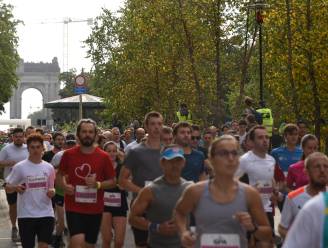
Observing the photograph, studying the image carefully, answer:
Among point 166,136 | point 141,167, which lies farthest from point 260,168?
point 141,167

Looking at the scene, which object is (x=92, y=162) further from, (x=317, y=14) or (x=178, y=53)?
(x=178, y=53)

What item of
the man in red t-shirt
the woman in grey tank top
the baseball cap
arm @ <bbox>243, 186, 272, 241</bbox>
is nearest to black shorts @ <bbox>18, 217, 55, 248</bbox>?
the man in red t-shirt

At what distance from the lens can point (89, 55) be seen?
69938 mm

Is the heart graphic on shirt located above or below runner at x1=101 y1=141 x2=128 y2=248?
above

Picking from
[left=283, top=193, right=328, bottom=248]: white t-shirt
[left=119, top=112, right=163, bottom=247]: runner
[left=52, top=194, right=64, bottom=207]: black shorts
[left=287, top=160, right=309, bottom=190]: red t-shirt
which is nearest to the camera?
[left=283, top=193, right=328, bottom=248]: white t-shirt

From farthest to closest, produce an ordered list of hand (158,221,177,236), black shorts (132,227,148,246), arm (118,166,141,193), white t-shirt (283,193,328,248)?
1. arm (118,166,141,193)
2. black shorts (132,227,148,246)
3. hand (158,221,177,236)
4. white t-shirt (283,193,328,248)

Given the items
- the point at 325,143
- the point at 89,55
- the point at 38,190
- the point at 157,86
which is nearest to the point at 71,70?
Answer: the point at 89,55

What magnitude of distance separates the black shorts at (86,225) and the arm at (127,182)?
617 mm

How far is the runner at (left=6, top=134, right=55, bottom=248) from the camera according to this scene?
10.9 m

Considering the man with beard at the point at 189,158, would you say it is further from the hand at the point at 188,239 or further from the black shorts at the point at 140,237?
the hand at the point at 188,239

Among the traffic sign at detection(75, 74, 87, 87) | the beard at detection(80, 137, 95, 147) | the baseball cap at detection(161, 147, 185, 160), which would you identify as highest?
the traffic sign at detection(75, 74, 87, 87)

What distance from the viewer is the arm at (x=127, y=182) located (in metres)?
9.58

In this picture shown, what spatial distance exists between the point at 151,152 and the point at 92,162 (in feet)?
2.02

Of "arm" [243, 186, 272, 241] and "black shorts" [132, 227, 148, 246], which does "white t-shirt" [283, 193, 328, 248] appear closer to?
"arm" [243, 186, 272, 241]
